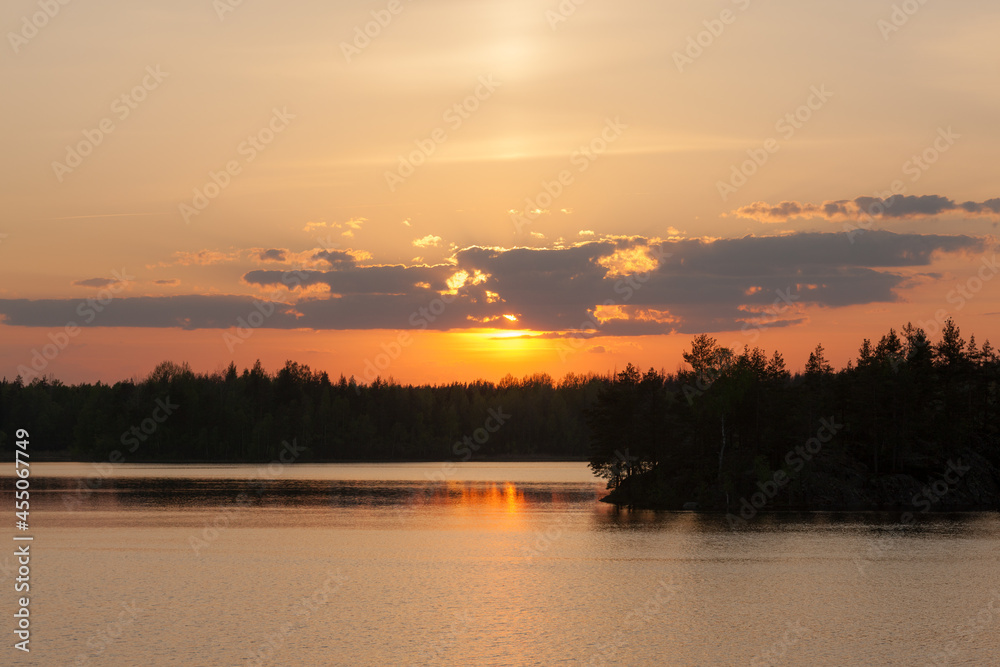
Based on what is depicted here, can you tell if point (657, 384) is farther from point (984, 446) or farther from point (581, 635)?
point (581, 635)

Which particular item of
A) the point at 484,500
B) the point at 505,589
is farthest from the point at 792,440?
the point at 505,589

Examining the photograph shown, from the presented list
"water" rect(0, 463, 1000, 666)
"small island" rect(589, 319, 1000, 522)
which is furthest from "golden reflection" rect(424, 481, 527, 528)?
"small island" rect(589, 319, 1000, 522)

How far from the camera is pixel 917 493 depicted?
447 feet

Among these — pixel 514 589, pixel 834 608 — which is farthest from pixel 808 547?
pixel 514 589

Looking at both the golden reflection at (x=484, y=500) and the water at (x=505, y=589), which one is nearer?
the water at (x=505, y=589)

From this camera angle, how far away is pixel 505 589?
6650cm

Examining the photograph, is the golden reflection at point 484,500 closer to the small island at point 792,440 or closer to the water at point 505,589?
the water at point 505,589

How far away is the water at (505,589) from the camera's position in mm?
48312

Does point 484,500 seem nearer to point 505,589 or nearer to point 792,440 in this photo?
point 792,440

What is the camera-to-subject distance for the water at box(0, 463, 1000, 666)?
48312 mm

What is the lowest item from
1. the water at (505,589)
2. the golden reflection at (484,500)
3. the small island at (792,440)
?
the water at (505,589)

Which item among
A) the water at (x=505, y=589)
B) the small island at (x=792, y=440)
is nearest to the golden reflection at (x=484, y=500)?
the water at (x=505, y=589)

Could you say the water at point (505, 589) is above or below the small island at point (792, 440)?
below

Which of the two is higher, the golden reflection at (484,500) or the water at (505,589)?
the golden reflection at (484,500)
